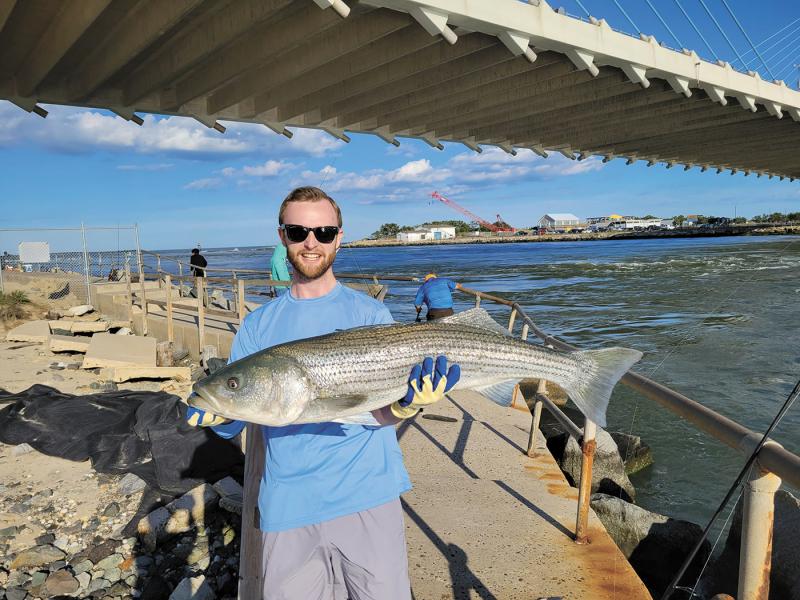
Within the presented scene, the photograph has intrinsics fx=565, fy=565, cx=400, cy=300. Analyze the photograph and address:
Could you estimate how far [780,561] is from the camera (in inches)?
163

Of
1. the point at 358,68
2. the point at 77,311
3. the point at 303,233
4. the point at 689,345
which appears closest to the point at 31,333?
the point at 77,311

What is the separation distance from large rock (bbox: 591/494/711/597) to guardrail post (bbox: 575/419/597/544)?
4.74 feet

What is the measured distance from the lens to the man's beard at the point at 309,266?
2.29 meters

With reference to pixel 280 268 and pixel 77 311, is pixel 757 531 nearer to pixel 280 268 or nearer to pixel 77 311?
pixel 280 268

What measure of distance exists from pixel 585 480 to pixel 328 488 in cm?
217

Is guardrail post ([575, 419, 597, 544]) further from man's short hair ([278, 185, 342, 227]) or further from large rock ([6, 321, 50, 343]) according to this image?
large rock ([6, 321, 50, 343])

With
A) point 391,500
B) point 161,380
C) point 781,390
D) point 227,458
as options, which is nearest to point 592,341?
point 781,390

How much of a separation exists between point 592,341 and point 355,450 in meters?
14.4

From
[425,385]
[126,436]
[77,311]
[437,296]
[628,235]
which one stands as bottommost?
[126,436]

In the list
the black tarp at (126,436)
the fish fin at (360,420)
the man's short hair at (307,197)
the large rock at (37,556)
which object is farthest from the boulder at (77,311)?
the fish fin at (360,420)

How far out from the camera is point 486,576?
11.5 feet

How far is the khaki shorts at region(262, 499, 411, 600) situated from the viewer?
2.12 metres

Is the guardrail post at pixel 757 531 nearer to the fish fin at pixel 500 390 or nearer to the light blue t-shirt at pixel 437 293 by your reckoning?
the fish fin at pixel 500 390

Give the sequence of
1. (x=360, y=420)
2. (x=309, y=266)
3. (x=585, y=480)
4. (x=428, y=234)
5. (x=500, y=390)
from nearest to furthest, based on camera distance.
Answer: (x=360, y=420) < (x=309, y=266) < (x=500, y=390) < (x=585, y=480) < (x=428, y=234)
